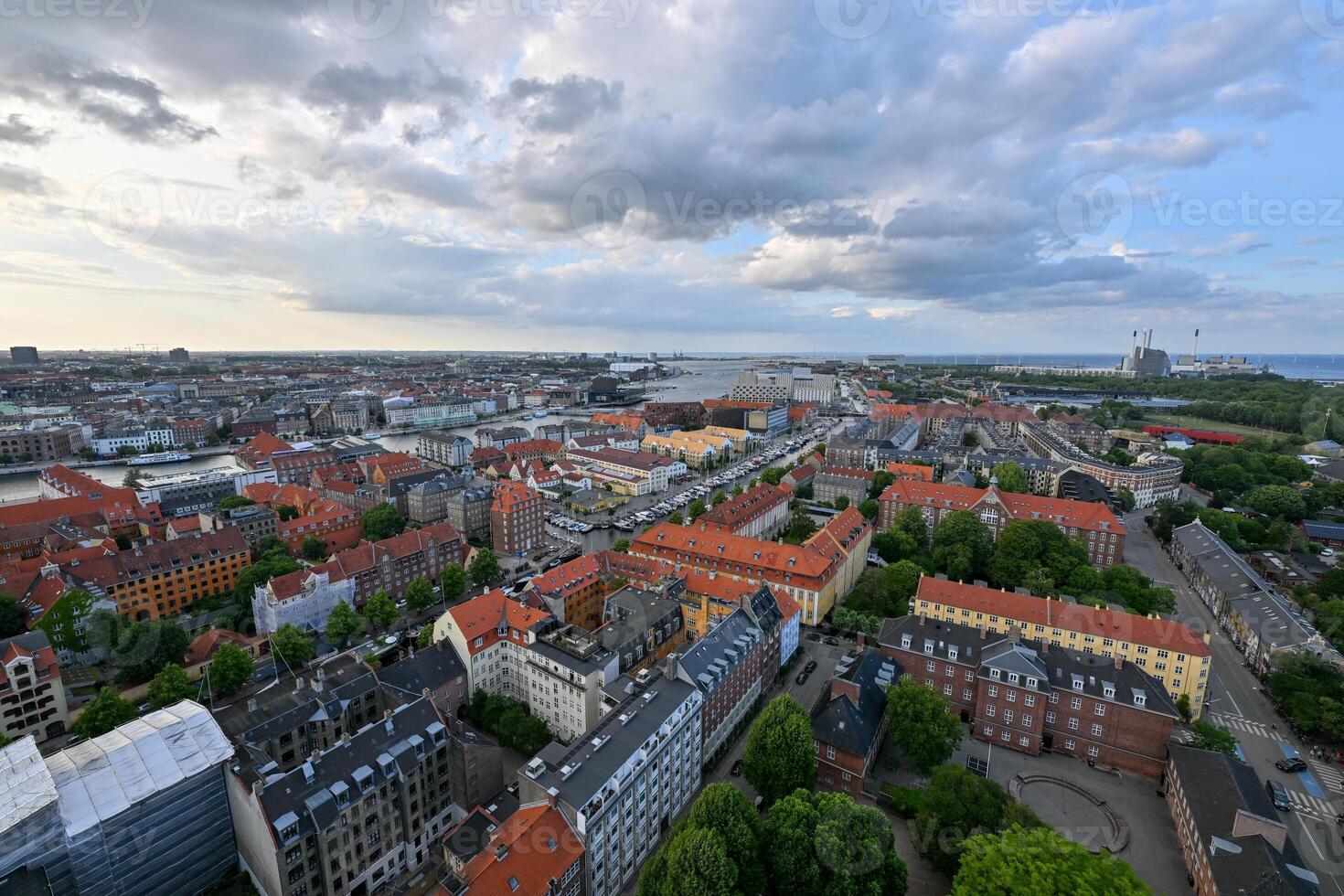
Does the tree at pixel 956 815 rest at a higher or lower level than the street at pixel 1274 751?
higher

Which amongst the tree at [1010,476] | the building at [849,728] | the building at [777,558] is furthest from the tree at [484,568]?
the tree at [1010,476]

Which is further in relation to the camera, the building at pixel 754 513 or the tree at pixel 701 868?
the building at pixel 754 513

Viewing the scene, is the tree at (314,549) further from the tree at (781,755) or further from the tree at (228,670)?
the tree at (781,755)

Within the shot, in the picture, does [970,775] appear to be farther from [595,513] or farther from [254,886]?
[595,513]

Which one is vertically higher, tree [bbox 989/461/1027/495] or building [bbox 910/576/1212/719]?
tree [bbox 989/461/1027/495]

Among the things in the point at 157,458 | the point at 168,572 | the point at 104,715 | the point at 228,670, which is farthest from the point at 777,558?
the point at 157,458

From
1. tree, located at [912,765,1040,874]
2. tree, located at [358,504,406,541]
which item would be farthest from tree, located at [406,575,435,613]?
tree, located at [912,765,1040,874]

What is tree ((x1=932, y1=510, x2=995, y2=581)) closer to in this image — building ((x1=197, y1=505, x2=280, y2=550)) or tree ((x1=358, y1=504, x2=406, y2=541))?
tree ((x1=358, y1=504, x2=406, y2=541))
